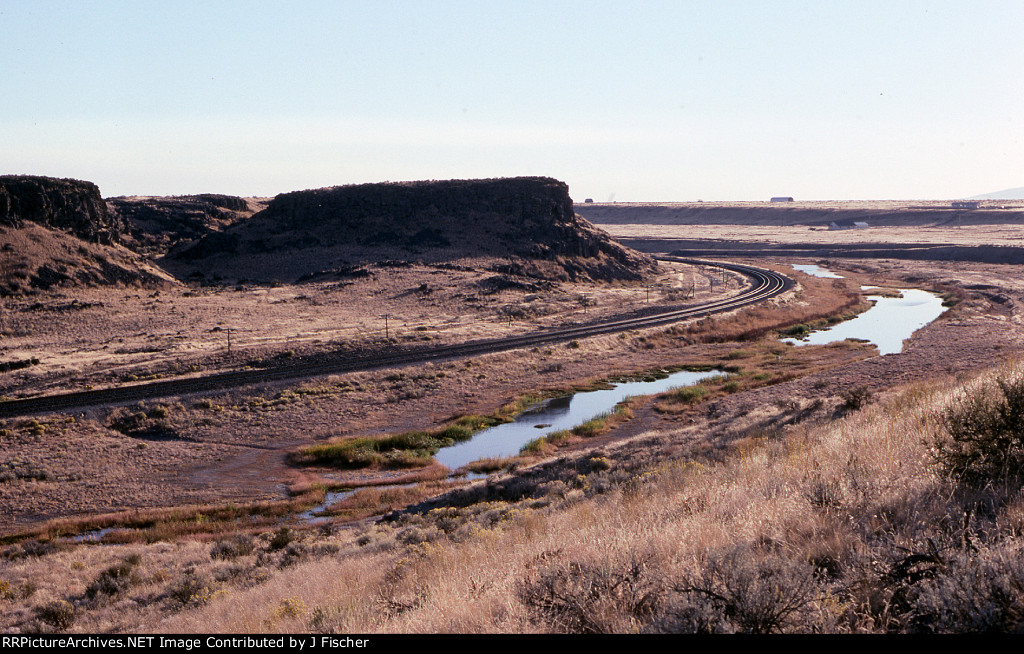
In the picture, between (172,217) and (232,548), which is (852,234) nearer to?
(172,217)

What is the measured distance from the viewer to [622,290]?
7719 cm

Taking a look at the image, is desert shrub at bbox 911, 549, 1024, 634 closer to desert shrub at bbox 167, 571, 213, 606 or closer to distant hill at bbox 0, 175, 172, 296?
desert shrub at bbox 167, 571, 213, 606

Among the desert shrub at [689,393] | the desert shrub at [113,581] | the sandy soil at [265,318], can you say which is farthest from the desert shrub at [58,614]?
the desert shrub at [689,393]

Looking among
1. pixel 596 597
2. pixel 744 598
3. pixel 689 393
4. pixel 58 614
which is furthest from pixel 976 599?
pixel 689 393

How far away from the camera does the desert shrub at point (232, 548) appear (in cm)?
1585

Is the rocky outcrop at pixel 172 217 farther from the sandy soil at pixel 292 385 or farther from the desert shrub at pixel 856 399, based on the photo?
the desert shrub at pixel 856 399

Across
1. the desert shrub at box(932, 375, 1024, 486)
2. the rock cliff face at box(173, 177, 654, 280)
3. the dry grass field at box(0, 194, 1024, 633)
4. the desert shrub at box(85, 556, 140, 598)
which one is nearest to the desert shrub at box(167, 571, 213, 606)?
the dry grass field at box(0, 194, 1024, 633)

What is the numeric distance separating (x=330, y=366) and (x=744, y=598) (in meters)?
36.2

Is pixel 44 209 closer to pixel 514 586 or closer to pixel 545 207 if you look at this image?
pixel 545 207

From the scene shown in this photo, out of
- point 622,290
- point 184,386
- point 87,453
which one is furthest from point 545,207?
point 87,453

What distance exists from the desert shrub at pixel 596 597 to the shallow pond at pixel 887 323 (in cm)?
4090

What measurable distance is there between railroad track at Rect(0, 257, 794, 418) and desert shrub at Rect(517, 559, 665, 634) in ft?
101

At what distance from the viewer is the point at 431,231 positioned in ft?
302
